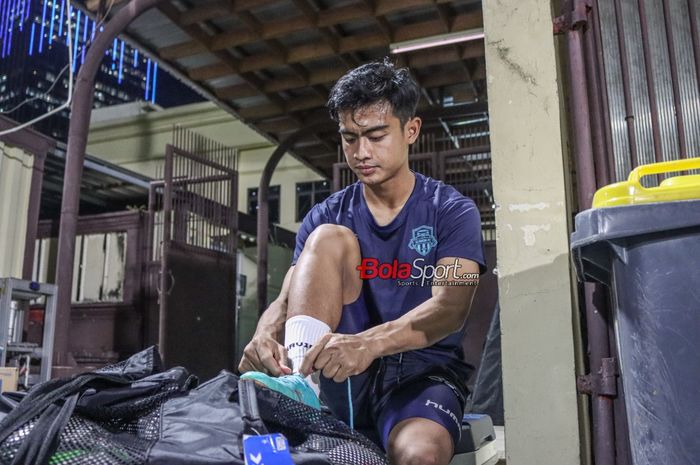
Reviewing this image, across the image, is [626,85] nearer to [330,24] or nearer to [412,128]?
[412,128]

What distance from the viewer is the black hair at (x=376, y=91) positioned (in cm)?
197

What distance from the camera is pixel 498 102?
1881 millimetres

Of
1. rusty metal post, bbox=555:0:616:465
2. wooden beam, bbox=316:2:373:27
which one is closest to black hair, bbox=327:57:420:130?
rusty metal post, bbox=555:0:616:465

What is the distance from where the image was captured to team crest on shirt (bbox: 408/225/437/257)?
1.87m

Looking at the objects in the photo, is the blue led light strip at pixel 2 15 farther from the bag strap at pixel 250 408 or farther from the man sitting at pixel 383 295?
the bag strap at pixel 250 408

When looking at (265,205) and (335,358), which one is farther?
(265,205)

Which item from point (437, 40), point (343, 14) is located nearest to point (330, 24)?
point (343, 14)

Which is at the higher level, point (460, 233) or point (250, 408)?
point (460, 233)

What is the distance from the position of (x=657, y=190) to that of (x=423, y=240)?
34.2 inches

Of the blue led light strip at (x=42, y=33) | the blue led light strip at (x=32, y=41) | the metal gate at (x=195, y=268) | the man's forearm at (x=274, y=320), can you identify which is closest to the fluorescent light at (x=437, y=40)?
the metal gate at (x=195, y=268)

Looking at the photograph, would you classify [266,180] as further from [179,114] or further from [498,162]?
[498,162]

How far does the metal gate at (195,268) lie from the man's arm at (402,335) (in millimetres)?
4885

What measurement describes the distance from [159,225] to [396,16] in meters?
4.26

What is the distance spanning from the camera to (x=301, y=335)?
1550mm
